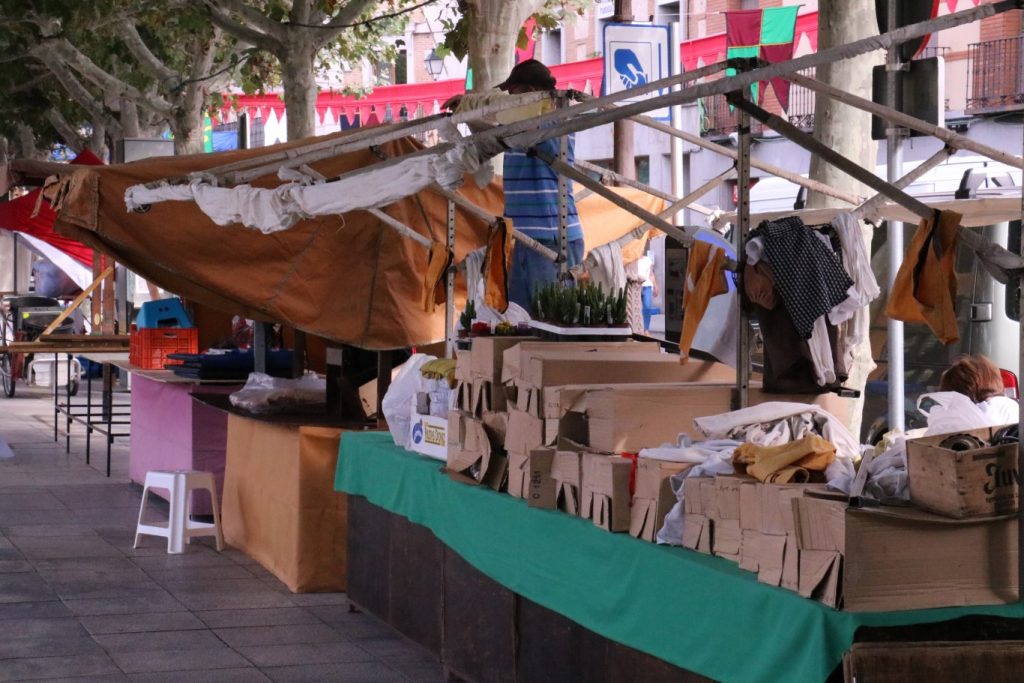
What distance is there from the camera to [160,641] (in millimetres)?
7520

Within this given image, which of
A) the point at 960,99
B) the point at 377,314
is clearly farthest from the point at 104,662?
the point at 960,99

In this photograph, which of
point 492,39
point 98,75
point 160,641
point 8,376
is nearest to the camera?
point 160,641

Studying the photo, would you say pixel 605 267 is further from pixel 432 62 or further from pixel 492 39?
pixel 432 62

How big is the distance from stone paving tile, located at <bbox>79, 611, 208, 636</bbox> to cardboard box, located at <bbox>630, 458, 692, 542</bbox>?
3631mm

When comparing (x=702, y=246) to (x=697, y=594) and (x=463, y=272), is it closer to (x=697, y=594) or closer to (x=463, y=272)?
(x=697, y=594)

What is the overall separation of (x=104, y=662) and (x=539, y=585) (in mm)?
2570

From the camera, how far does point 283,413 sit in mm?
9594

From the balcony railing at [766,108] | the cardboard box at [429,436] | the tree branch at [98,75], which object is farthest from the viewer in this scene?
the balcony railing at [766,108]

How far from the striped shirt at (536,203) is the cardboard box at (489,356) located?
79.2 inches

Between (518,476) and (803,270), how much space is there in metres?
1.34

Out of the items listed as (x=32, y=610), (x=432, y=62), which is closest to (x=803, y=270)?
(x=32, y=610)

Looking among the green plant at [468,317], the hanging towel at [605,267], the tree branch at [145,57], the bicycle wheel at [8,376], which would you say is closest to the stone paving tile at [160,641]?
the green plant at [468,317]

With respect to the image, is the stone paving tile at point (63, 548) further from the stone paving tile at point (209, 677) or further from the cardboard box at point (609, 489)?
the cardboard box at point (609, 489)

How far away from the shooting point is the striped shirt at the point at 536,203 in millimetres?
8281
